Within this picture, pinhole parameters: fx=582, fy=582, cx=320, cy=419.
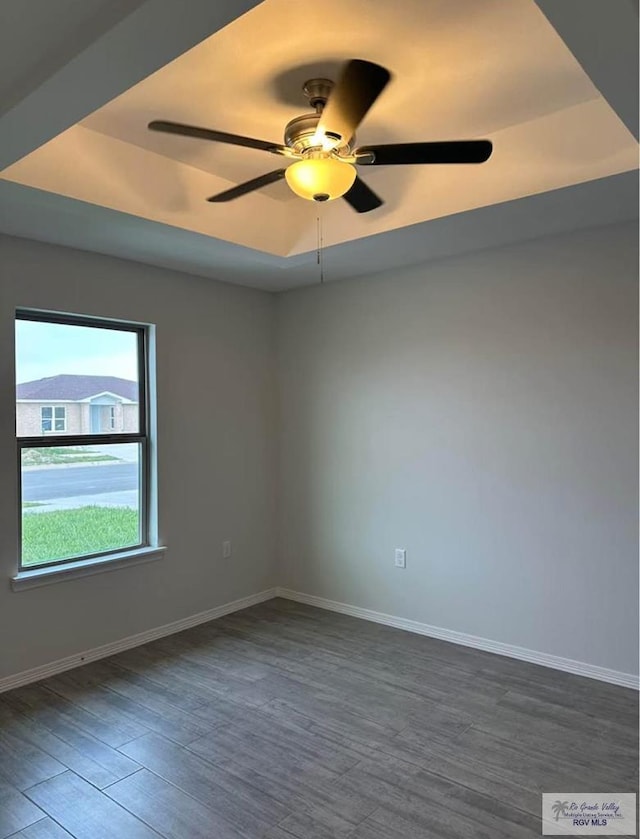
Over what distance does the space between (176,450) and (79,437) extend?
0.64m

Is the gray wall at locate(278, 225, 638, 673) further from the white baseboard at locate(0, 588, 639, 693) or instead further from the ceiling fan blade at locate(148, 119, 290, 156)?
the ceiling fan blade at locate(148, 119, 290, 156)

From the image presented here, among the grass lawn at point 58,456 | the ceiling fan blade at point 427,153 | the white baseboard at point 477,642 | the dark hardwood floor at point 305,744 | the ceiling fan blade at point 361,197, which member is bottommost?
the dark hardwood floor at point 305,744

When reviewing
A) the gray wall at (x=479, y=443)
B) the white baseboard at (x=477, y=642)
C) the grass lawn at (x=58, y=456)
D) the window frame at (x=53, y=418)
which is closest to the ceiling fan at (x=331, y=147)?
the gray wall at (x=479, y=443)

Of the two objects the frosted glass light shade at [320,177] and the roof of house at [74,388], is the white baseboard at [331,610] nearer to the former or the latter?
the roof of house at [74,388]

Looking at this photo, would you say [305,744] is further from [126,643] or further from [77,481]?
[77,481]

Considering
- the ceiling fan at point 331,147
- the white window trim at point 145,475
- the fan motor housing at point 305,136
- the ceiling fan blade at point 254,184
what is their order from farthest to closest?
the white window trim at point 145,475, the ceiling fan blade at point 254,184, the fan motor housing at point 305,136, the ceiling fan at point 331,147

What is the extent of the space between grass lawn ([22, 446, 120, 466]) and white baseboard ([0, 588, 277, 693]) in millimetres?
1102

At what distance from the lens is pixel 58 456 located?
3352 mm

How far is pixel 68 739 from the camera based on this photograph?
2.56 metres

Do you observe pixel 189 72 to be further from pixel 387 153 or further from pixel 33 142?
pixel 387 153

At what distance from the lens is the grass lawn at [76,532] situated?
127 inches

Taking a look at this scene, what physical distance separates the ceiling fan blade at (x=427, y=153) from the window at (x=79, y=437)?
7.04ft

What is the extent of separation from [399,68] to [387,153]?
13.8 inches

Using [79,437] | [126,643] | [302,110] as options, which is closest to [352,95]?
[302,110]
